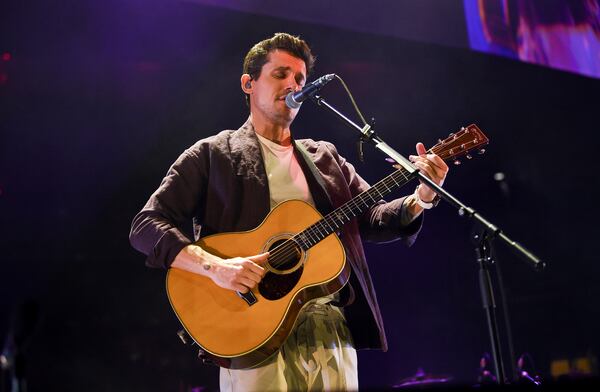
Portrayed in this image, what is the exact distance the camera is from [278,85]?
122 inches

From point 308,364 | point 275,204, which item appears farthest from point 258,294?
point 275,204

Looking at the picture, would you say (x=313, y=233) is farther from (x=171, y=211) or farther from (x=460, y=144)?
(x=460, y=144)

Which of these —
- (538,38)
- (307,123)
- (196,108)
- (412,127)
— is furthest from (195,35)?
(538,38)

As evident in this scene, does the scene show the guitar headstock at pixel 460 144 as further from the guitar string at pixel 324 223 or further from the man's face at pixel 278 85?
the man's face at pixel 278 85

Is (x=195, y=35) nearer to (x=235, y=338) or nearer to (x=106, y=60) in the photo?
(x=106, y=60)

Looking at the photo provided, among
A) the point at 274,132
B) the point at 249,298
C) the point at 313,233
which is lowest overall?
the point at 249,298

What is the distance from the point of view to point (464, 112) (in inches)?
239

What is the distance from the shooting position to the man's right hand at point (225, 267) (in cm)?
249

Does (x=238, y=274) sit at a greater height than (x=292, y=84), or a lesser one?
lesser

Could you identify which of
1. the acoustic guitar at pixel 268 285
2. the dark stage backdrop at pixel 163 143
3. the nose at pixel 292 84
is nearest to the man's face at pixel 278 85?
the nose at pixel 292 84

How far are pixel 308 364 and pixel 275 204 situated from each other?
2.35 feet

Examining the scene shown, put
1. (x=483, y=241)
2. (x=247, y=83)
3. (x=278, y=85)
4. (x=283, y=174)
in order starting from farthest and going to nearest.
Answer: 1. (x=247, y=83)
2. (x=278, y=85)
3. (x=283, y=174)
4. (x=483, y=241)

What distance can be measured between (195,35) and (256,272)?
3.32m

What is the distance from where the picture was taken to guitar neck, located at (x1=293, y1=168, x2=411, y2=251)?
8.68 ft
